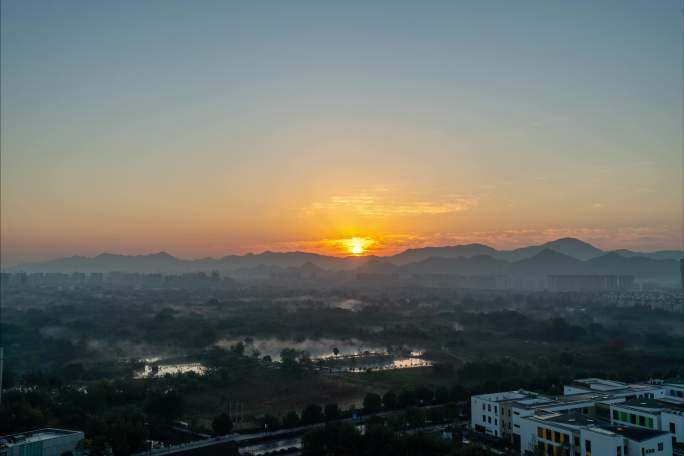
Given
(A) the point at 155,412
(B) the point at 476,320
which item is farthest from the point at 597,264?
(A) the point at 155,412

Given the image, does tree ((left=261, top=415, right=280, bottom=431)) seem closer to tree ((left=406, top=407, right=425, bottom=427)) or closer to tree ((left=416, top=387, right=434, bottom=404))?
tree ((left=406, top=407, right=425, bottom=427))

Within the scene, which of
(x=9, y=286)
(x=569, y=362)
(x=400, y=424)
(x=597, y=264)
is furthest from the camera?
(x=597, y=264)

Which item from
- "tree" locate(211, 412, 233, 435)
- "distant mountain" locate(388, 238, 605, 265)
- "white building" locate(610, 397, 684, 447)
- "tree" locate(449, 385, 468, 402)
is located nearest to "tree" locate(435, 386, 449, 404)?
"tree" locate(449, 385, 468, 402)

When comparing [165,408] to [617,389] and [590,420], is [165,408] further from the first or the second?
[617,389]

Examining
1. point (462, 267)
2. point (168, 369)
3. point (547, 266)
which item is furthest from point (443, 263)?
point (168, 369)

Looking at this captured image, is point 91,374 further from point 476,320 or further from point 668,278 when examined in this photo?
point 668,278

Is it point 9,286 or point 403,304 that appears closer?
point 403,304

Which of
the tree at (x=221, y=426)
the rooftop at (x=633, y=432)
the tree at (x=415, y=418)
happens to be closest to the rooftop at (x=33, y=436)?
the tree at (x=221, y=426)
